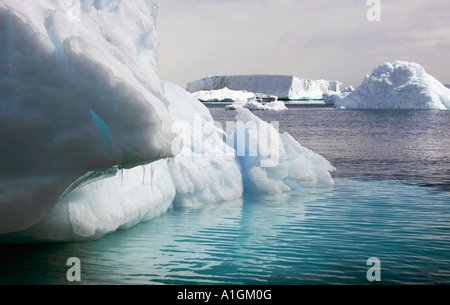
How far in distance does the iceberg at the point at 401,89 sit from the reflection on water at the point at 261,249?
50.6 meters

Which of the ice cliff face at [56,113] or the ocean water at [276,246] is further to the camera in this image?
the ocean water at [276,246]

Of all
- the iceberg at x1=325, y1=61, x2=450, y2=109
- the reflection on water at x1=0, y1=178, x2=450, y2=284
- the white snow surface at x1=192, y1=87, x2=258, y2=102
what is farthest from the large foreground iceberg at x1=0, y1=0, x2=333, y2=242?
the white snow surface at x1=192, y1=87, x2=258, y2=102

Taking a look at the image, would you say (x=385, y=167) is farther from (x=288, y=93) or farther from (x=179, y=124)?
(x=288, y=93)

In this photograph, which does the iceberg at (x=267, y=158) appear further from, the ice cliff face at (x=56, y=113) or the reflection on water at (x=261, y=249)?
the ice cliff face at (x=56, y=113)

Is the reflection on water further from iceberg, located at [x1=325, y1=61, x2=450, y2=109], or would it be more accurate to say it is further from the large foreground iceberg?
iceberg, located at [x1=325, y1=61, x2=450, y2=109]

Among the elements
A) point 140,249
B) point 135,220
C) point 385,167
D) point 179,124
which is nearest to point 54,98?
point 140,249

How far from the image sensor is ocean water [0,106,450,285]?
25.0 ft

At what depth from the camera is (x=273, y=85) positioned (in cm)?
9888

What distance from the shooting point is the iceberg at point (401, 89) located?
6125 cm

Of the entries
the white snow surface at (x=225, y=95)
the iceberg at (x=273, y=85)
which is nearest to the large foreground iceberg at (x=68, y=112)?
the white snow surface at (x=225, y=95)

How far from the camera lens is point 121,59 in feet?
27.0

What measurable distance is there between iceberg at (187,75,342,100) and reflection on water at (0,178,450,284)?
8590 centimetres

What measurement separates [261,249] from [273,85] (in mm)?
90875
